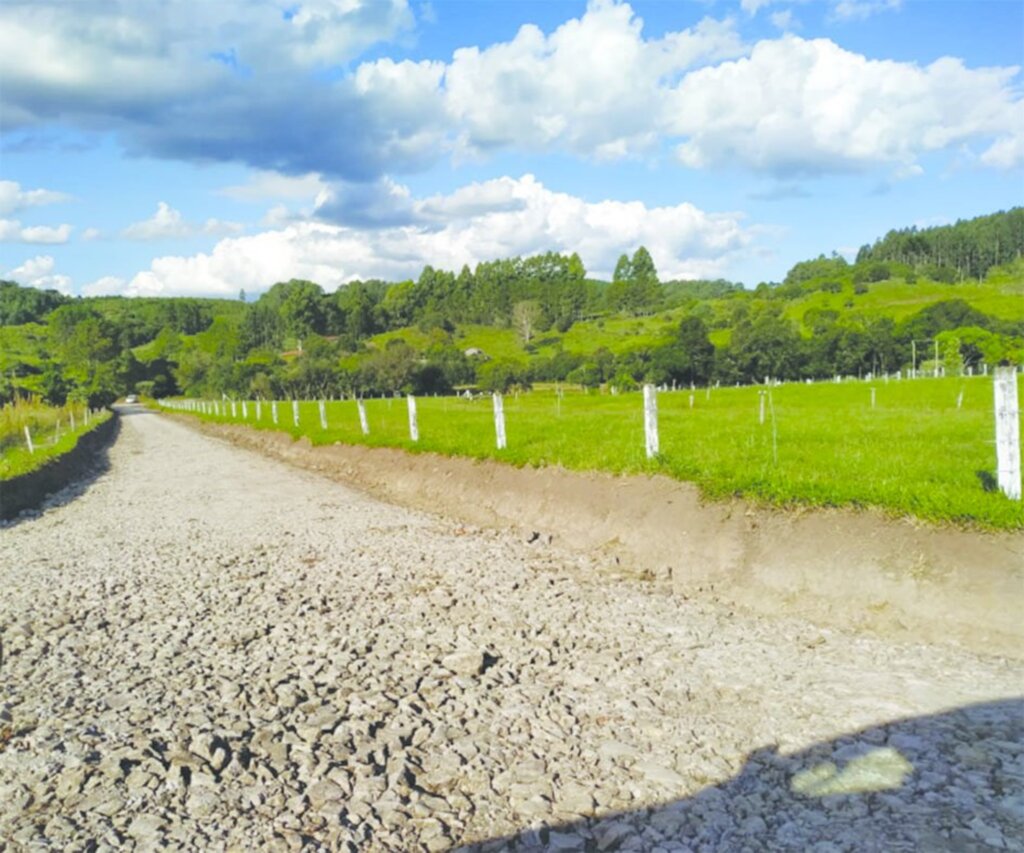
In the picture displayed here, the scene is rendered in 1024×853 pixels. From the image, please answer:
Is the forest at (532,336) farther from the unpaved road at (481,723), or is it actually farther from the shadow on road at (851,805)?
the shadow on road at (851,805)

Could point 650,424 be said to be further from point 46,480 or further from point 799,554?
point 46,480

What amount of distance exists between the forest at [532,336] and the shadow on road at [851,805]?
2832 inches

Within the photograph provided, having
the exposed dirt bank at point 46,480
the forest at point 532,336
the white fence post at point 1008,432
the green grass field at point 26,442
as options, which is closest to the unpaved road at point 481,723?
the white fence post at point 1008,432

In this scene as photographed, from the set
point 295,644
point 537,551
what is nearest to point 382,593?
point 295,644

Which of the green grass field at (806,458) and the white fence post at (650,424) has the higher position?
the white fence post at (650,424)

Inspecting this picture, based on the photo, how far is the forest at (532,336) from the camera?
108756 mm

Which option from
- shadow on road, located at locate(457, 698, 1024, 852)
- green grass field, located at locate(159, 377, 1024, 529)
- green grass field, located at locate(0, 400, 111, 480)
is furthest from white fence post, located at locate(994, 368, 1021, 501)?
green grass field, located at locate(0, 400, 111, 480)

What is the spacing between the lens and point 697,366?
115m

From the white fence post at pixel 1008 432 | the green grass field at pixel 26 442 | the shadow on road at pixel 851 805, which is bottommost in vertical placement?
the shadow on road at pixel 851 805

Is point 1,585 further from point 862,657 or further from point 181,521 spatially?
point 862,657

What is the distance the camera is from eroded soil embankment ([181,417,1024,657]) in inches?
265

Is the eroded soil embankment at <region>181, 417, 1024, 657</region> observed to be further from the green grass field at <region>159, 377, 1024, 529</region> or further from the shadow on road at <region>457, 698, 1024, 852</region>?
the shadow on road at <region>457, 698, 1024, 852</region>

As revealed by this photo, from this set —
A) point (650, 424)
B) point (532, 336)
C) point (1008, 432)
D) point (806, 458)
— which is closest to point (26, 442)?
point (650, 424)

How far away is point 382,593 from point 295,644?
5.97 feet
